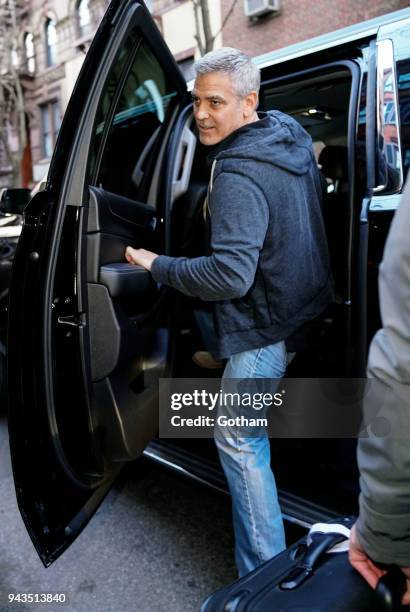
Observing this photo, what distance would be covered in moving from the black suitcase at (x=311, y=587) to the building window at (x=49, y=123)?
18.4 meters

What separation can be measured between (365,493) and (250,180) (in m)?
1.04

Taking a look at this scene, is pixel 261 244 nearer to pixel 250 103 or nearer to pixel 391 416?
pixel 250 103

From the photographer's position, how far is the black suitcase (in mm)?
969

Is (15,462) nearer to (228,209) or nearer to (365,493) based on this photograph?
(228,209)

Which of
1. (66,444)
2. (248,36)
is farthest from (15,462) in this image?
(248,36)

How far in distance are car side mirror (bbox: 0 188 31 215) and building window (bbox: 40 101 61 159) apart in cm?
1642

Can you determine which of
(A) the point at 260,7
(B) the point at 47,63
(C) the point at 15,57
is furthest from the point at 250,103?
(C) the point at 15,57

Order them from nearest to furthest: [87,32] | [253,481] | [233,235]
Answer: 1. [233,235]
2. [253,481]
3. [87,32]

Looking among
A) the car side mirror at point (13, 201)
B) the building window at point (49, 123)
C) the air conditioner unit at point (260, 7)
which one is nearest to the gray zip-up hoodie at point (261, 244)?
the car side mirror at point (13, 201)

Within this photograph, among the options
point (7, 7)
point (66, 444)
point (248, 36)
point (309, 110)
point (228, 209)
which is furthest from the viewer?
point (7, 7)

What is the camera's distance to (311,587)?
3.53 ft

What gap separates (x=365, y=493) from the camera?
35.2 inches

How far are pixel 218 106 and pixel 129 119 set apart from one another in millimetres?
836

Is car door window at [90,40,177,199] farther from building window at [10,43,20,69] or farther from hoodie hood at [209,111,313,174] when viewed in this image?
building window at [10,43,20,69]
